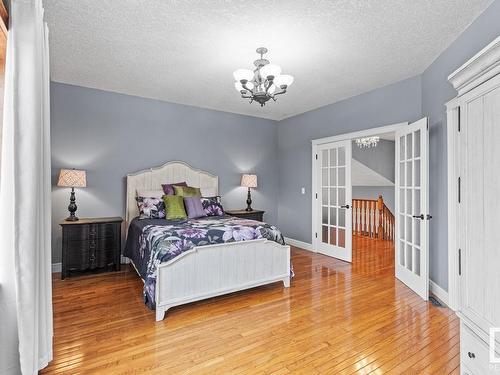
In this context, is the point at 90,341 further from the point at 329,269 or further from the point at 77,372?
the point at 329,269

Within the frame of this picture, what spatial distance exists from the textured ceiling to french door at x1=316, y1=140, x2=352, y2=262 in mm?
1177

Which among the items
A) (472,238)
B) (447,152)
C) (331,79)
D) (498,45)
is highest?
(331,79)

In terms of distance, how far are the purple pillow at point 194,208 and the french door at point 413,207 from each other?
105 inches

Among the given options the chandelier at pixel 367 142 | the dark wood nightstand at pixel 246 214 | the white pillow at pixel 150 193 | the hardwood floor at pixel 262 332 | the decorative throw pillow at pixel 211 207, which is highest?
the chandelier at pixel 367 142

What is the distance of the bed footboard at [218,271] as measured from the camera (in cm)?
255

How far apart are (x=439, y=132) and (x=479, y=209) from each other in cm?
214

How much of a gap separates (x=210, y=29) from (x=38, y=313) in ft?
8.22

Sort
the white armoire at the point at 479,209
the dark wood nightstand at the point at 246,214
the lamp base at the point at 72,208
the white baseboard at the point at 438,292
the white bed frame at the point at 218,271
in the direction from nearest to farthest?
the white armoire at the point at 479,209 < the white bed frame at the point at 218,271 < the white baseboard at the point at 438,292 < the lamp base at the point at 72,208 < the dark wood nightstand at the point at 246,214

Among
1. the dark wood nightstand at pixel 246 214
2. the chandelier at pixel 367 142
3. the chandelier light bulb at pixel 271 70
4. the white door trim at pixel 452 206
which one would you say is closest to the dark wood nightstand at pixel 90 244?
the dark wood nightstand at pixel 246 214

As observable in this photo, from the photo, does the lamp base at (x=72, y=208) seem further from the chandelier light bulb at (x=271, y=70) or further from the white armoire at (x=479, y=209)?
the white armoire at (x=479, y=209)

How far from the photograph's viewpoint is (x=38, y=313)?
5.36 ft

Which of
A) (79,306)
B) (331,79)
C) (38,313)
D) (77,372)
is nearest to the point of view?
(38,313)

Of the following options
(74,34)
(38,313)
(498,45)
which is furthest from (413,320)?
(74,34)

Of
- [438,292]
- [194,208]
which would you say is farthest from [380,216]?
[194,208]
